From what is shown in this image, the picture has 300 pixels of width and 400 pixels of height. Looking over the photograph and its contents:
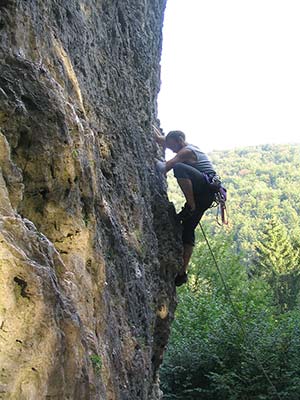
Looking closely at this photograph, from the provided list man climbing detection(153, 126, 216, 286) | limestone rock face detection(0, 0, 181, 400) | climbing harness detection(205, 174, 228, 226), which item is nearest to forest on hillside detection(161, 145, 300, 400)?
man climbing detection(153, 126, 216, 286)

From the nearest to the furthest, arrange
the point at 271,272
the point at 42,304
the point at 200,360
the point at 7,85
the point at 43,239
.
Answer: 1. the point at 42,304
2. the point at 43,239
3. the point at 7,85
4. the point at 200,360
5. the point at 271,272

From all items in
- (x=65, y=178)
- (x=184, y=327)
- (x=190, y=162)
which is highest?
(x=65, y=178)

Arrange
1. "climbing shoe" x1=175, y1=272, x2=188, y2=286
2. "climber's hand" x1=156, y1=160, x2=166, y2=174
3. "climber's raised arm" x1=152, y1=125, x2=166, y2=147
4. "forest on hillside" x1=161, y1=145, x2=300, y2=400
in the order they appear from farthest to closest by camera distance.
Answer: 1. "forest on hillside" x1=161, y1=145, x2=300, y2=400
2. "climber's raised arm" x1=152, y1=125, x2=166, y2=147
3. "climbing shoe" x1=175, y1=272, x2=188, y2=286
4. "climber's hand" x1=156, y1=160, x2=166, y2=174

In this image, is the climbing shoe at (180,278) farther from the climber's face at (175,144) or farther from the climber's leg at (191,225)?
the climber's face at (175,144)

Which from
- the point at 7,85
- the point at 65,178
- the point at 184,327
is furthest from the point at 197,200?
the point at 184,327

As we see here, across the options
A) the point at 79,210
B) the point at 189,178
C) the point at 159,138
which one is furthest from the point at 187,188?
the point at 79,210

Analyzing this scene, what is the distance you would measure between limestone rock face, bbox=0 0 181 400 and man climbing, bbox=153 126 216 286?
31 centimetres

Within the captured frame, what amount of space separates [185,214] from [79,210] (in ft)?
12.2

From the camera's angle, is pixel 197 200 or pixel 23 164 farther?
pixel 197 200

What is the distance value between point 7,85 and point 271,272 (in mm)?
34411

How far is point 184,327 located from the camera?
16344 millimetres

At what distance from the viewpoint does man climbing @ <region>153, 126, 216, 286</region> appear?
7.19 meters

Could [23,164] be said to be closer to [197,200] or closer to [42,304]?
[42,304]

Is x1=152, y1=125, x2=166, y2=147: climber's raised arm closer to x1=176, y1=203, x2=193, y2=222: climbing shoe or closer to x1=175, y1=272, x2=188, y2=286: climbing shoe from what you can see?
x1=176, y1=203, x2=193, y2=222: climbing shoe
